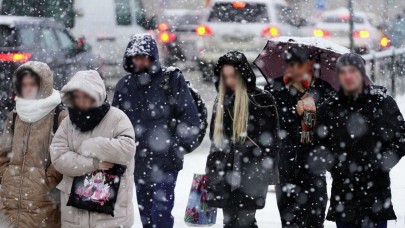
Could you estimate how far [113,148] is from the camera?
18.0 ft

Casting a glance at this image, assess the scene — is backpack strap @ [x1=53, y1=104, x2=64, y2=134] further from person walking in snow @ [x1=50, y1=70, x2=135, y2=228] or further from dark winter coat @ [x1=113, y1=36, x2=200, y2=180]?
dark winter coat @ [x1=113, y1=36, x2=200, y2=180]

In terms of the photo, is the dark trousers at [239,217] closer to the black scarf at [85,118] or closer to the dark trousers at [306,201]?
the dark trousers at [306,201]

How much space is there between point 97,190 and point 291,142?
1.77 meters

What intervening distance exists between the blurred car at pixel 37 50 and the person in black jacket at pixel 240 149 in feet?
19.9

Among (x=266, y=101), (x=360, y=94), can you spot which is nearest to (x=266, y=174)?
(x=266, y=101)

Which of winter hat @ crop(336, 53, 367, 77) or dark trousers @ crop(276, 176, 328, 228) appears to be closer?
winter hat @ crop(336, 53, 367, 77)

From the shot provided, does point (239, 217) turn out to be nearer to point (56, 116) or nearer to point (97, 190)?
A: point (97, 190)

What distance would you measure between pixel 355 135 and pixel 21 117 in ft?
6.52

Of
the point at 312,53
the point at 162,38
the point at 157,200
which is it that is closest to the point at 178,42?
the point at 162,38

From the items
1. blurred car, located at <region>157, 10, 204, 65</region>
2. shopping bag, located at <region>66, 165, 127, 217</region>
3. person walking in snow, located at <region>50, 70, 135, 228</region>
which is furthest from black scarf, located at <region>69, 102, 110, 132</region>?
blurred car, located at <region>157, 10, 204, 65</region>

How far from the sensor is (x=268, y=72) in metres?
7.21

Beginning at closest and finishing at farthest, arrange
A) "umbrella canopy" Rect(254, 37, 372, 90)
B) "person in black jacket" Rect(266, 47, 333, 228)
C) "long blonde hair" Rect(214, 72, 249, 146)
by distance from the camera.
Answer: "long blonde hair" Rect(214, 72, 249, 146), "person in black jacket" Rect(266, 47, 333, 228), "umbrella canopy" Rect(254, 37, 372, 90)

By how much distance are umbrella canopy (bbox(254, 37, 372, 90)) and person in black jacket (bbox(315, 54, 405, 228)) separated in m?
1.19

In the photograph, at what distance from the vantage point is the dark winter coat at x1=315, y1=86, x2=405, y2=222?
223 inches
